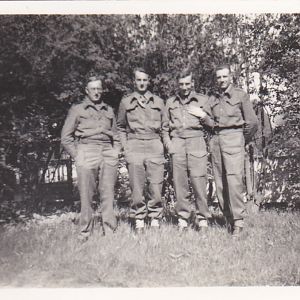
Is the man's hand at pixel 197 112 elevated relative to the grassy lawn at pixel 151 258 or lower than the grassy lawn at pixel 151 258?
elevated

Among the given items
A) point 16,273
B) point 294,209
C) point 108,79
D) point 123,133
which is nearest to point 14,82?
point 108,79

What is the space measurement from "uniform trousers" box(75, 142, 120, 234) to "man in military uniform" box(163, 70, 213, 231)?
574 mm

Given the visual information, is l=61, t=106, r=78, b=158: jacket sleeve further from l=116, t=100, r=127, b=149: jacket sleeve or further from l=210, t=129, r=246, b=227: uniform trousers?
l=210, t=129, r=246, b=227: uniform trousers

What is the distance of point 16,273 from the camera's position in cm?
365

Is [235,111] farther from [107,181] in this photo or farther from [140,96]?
[107,181]

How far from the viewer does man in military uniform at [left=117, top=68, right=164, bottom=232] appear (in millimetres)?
4469

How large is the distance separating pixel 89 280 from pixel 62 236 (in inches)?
37.3

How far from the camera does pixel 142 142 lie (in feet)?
14.7

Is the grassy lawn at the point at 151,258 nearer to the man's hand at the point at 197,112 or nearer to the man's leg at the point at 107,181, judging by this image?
the man's leg at the point at 107,181

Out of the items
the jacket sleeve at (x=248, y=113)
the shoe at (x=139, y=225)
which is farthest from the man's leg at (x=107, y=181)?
the jacket sleeve at (x=248, y=113)

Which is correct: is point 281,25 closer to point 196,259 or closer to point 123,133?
point 123,133

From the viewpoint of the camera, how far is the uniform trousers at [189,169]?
4.46 metres

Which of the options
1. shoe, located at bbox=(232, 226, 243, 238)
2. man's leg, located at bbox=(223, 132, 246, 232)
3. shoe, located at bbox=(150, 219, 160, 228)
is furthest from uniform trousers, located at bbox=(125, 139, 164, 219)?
shoe, located at bbox=(232, 226, 243, 238)

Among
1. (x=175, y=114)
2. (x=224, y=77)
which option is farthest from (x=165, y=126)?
(x=224, y=77)
